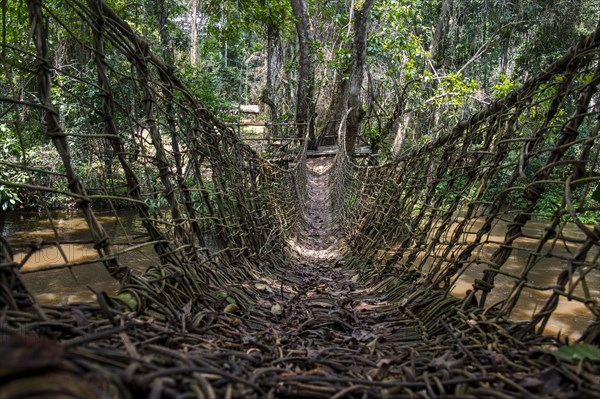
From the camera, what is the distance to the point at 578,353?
703 millimetres

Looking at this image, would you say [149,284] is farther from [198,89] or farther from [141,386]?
[198,89]

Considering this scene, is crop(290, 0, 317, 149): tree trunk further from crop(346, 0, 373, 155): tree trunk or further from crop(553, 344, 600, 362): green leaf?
crop(553, 344, 600, 362): green leaf

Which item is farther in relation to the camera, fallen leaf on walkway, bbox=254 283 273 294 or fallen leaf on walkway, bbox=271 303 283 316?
fallen leaf on walkway, bbox=254 283 273 294

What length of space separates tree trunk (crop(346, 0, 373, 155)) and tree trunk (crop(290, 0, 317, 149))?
1.41 meters

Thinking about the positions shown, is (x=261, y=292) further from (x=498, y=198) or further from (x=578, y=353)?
(x=578, y=353)

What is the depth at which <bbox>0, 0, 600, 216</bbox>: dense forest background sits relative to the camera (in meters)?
6.27

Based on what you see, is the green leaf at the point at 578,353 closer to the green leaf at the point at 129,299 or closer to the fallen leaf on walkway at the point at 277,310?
the green leaf at the point at 129,299

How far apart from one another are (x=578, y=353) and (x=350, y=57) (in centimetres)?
720

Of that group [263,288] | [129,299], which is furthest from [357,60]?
[129,299]

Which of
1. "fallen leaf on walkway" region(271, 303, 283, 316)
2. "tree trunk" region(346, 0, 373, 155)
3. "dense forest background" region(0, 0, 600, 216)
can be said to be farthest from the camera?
"dense forest background" region(0, 0, 600, 216)

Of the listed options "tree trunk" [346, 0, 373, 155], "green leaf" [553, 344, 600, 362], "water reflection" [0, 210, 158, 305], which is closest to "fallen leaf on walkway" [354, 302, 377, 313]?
"green leaf" [553, 344, 600, 362]

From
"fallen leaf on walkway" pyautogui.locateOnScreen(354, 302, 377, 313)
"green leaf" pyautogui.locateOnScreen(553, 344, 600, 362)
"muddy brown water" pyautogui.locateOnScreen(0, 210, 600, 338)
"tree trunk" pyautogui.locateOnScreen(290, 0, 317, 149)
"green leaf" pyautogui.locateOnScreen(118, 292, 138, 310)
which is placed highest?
"tree trunk" pyautogui.locateOnScreen(290, 0, 317, 149)

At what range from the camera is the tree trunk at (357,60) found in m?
5.59

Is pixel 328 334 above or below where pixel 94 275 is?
above
